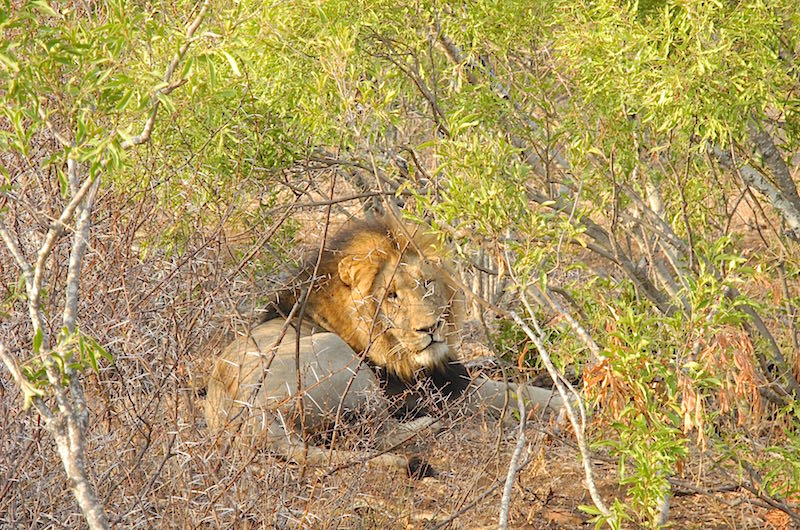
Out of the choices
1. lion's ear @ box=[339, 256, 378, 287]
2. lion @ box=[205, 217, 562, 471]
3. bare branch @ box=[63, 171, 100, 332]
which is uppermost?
bare branch @ box=[63, 171, 100, 332]

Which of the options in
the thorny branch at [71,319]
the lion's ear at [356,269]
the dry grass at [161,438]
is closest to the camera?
the thorny branch at [71,319]

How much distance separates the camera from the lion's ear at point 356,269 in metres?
5.55

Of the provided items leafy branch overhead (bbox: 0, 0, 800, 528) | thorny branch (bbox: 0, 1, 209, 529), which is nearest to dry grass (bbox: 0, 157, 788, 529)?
leafy branch overhead (bbox: 0, 0, 800, 528)

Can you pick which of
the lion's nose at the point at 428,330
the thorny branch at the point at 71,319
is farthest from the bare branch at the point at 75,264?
the lion's nose at the point at 428,330

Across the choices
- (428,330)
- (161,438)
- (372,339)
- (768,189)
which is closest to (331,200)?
(372,339)

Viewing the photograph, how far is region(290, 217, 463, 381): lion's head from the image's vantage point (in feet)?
17.6

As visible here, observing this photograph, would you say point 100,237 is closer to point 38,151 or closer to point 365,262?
point 38,151

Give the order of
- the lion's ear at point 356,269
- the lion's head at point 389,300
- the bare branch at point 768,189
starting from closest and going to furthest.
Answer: the bare branch at point 768,189, the lion's head at point 389,300, the lion's ear at point 356,269

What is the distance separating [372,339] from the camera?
16.2ft

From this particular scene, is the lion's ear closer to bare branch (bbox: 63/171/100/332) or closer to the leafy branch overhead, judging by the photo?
the leafy branch overhead

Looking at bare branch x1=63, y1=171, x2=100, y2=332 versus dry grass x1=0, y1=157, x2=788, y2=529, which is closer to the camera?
bare branch x1=63, y1=171, x2=100, y2=332

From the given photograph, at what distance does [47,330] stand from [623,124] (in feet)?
7.45

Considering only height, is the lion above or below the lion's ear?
below

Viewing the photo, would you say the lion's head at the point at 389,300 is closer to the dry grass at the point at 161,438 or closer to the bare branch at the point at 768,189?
the dry grass at the point at 161,438
